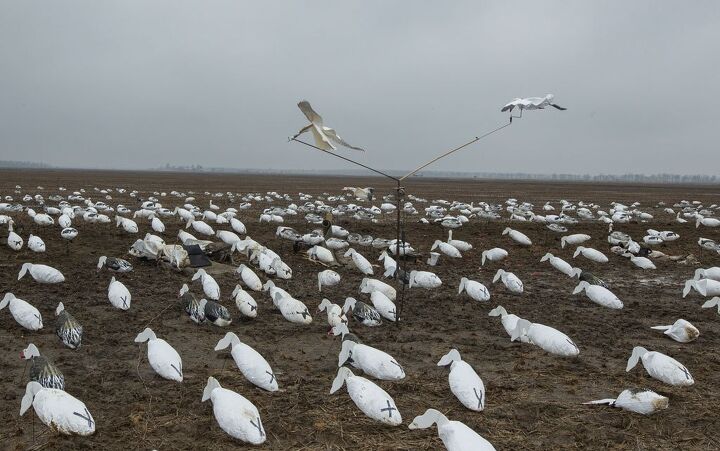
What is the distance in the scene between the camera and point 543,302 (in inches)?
433

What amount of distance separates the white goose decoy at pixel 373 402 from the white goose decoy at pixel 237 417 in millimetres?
950

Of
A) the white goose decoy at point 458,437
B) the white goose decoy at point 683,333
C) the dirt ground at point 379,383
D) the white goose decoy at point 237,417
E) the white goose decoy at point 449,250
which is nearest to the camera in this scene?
the white goose decoy at point 458,437

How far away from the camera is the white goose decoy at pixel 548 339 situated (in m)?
7.45

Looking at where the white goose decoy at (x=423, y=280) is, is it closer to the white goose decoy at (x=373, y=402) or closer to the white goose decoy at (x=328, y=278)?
the white goose decoy at (x=328, y=278)

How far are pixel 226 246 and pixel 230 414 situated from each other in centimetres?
943

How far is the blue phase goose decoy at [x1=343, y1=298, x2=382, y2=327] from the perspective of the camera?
8742mm

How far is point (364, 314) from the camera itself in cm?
876

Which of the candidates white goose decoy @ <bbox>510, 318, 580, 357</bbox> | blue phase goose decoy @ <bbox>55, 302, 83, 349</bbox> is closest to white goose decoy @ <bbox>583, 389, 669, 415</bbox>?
white goose decoy @ <bbox>510, 318, 580, 357</bbox>

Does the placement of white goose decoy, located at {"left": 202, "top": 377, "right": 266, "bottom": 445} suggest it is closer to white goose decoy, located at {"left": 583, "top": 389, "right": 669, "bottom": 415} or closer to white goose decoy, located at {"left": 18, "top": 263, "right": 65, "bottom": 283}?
white goose decoy, located at {"left": 583, "top": 389, "right": 669, "bottom": 415}

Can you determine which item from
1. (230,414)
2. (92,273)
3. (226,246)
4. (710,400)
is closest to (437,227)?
(226,246)

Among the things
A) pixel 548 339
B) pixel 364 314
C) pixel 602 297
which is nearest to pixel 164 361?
pixel 364 314

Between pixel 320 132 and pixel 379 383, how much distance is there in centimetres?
321

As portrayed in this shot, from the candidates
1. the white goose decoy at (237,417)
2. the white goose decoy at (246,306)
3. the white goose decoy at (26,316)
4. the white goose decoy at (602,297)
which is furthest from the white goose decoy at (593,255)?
the white goose decoy at (26,316)

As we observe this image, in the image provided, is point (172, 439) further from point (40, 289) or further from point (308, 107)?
point (40, 289)
